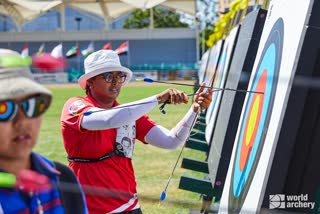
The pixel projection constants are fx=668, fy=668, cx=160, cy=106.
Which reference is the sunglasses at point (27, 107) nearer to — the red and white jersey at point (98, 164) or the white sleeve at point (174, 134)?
the red and white jersey at point (98, 164)

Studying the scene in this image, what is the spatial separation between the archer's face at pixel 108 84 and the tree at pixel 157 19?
47345mm

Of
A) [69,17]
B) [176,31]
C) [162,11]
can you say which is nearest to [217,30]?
[176,31]

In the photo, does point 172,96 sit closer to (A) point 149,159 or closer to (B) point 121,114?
(B) point 121,114

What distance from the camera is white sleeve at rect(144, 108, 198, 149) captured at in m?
2.86

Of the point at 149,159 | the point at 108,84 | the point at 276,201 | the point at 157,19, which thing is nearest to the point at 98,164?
the point at 108,84

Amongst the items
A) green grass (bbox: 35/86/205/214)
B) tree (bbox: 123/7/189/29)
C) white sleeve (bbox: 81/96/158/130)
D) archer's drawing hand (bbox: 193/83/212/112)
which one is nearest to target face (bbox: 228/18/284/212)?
archer's drawing hand (bbox: 193/83/212/112)

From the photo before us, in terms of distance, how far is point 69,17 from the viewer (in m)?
38.0

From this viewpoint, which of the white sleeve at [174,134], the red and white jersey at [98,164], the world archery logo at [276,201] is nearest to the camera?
the world archery logo at [276,201]

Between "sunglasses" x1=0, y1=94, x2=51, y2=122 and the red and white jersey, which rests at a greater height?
"sunglasses" x1=0, y1=94, x2=51, y2=122

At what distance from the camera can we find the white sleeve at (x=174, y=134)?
9.39 feet

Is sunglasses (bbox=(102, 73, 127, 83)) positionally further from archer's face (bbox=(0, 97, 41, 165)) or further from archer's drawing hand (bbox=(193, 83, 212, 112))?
archer's face (bbox=(0, 97, 41, 165))

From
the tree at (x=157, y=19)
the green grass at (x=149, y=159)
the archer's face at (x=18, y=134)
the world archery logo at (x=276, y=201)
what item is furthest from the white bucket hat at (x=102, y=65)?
the tree at (x=157, y=19)

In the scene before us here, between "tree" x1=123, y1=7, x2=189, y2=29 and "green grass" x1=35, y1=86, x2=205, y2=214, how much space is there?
135 feet

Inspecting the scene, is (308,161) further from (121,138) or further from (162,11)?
(162,11)
